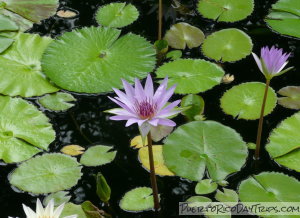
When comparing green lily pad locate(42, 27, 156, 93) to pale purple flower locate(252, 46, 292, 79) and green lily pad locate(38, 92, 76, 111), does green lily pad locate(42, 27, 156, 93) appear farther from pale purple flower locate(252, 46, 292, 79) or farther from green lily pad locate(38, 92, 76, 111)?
pale purple flower locate(252, 46, 292, 79)

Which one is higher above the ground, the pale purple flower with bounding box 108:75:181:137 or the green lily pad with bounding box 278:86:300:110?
the pale purple flower with bounding box 108:75:181:137

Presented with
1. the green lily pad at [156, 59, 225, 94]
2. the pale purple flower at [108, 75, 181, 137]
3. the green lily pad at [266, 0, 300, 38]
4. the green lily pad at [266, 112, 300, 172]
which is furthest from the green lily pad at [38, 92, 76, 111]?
the green lily pad at [266, 0, 300, 38]

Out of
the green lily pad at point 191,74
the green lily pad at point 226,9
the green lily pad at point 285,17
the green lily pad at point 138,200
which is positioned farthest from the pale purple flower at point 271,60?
the green lily pad at point 226,9

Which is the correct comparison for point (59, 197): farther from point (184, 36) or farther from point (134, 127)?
point (184, 36)

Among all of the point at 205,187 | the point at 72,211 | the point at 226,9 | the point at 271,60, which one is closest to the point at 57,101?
the point at 72,211

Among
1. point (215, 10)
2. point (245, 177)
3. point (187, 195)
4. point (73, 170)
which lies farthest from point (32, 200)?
point (215, 10)

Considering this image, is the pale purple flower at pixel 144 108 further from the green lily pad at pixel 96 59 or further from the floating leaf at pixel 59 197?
the green lily pad at pixel 96 59
